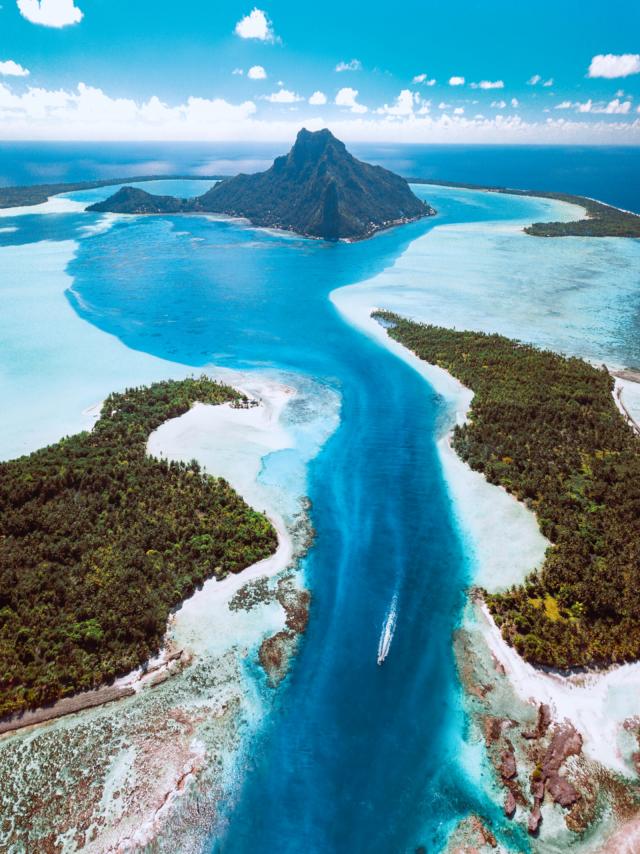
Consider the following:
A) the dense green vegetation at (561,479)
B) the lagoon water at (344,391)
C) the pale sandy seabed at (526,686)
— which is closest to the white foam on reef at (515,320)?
the pale sandy seabed at (526,686)

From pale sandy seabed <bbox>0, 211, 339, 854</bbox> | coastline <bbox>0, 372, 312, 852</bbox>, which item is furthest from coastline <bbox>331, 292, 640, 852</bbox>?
pale sandy seabed <bbox>0, 211, 339, 854</bbox>

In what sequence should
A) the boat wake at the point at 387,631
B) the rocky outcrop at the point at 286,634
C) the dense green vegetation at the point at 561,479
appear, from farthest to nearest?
1. the boat wake at the point at 387,631
2. the dense green vegetation at the point at 561,479
3. the rocky outcrop at the point at 286,634

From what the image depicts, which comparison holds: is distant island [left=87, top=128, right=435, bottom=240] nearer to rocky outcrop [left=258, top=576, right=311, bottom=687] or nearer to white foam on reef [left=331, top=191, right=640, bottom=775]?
white foam on reef [left=331, top=191, right=640, bottom=775]

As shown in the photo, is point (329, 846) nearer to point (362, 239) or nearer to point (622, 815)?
point (622, 815)

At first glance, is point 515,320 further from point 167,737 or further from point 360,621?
point 167,737

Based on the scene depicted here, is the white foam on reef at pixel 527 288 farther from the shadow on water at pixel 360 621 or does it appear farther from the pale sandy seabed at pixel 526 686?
the pale sandy seabed at pixel 526 686
